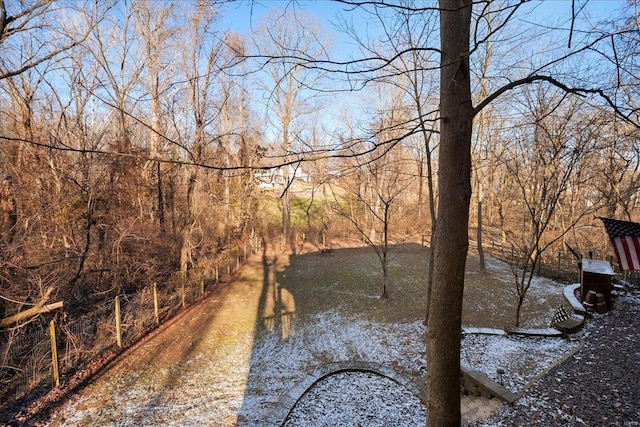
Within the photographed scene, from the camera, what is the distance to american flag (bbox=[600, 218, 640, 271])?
239 inches

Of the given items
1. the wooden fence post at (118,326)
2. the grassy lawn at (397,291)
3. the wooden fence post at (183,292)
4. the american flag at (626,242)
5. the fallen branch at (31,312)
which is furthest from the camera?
the wooden fence post at (183,292)

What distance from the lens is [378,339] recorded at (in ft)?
21.9

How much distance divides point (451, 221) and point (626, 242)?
6.30 meters

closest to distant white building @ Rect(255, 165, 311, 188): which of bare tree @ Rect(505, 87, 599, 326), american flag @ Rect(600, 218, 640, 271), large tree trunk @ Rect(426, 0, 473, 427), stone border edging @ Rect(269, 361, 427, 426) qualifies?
large tree trunk @ Rect(426, 0, 473, 427)

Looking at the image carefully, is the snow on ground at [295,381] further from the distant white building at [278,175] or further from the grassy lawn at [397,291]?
the distant white building at [278,175]

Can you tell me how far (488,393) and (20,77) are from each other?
14.1m

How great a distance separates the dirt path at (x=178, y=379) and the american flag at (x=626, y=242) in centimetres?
738

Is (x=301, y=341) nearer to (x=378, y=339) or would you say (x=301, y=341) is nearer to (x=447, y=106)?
(x=378, y=339)

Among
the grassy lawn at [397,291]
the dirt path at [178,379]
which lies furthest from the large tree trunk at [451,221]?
the grassy lawn at [397,291]

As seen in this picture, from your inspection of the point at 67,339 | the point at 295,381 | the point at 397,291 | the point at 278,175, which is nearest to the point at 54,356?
the point at 67,339

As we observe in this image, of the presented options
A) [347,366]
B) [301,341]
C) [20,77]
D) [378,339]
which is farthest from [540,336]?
[20,77]

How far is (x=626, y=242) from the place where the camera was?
20.0 feet

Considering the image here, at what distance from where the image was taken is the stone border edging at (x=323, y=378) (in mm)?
4301

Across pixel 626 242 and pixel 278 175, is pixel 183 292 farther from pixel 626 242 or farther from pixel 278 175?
pixel 626 242
